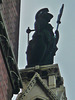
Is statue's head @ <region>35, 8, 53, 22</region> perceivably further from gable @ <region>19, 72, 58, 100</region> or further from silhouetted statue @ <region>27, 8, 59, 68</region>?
gable @ <region>19, 72, 58, 100</region>

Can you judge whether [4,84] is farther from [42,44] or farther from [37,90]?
[42,44]

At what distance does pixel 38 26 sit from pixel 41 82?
285 centimetres

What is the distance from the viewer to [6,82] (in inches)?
484

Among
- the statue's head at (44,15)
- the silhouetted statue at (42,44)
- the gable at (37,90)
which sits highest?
the statue's head at (44,15)

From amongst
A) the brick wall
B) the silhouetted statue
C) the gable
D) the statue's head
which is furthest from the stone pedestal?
the statue's head

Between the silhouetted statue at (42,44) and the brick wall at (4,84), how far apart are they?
2593 millimetres

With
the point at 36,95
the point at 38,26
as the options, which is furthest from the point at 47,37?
the point at 36,95

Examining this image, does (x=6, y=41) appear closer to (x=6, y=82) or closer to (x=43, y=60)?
(x=6, y=82)

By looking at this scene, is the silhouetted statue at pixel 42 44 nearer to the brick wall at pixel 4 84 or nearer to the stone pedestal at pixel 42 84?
the stone pedestal at pixel 42 84

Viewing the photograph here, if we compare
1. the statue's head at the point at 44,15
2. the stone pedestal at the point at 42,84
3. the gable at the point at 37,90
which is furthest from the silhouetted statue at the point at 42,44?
the gable at the point at 37,90

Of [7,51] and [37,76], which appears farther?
[37,76]

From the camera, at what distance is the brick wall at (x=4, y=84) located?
1165cm

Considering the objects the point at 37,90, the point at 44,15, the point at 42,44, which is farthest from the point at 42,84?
the point at 44,15

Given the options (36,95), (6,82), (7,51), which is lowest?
(36,95)
